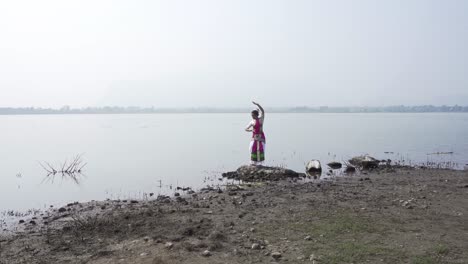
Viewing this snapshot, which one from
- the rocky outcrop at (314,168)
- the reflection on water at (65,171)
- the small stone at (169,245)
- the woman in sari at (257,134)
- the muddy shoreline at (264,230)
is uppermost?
the woman in sari at (257,134)

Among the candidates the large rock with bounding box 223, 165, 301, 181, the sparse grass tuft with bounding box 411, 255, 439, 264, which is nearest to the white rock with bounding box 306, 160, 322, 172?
the large rock with bounding box 223, 165, 301, 181

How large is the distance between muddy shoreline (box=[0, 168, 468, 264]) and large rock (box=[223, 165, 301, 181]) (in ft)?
14.7

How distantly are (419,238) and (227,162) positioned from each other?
71.4ft

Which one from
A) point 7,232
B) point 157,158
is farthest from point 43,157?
point 7,232

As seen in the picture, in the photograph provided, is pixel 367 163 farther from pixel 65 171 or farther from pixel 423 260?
pixel 65 171

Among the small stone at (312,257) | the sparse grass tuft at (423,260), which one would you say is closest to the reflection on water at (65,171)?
the small stone at (312,257)

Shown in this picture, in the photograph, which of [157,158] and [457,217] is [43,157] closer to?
[157,158]

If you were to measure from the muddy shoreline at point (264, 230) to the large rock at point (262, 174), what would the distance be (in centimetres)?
447

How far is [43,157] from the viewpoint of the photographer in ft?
116

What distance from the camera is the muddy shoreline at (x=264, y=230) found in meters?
8.18

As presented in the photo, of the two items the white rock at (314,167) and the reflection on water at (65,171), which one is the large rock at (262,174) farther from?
the reflection on water at (65,171)

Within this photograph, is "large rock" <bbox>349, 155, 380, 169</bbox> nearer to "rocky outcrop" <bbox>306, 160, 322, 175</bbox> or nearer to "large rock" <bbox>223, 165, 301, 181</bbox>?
"rocky outcrop" <bbox>306, 160, 322, 175</bbox>

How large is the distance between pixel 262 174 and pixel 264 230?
10758 millimetres

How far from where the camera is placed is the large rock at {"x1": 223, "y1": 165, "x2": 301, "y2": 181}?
20.2 meters
